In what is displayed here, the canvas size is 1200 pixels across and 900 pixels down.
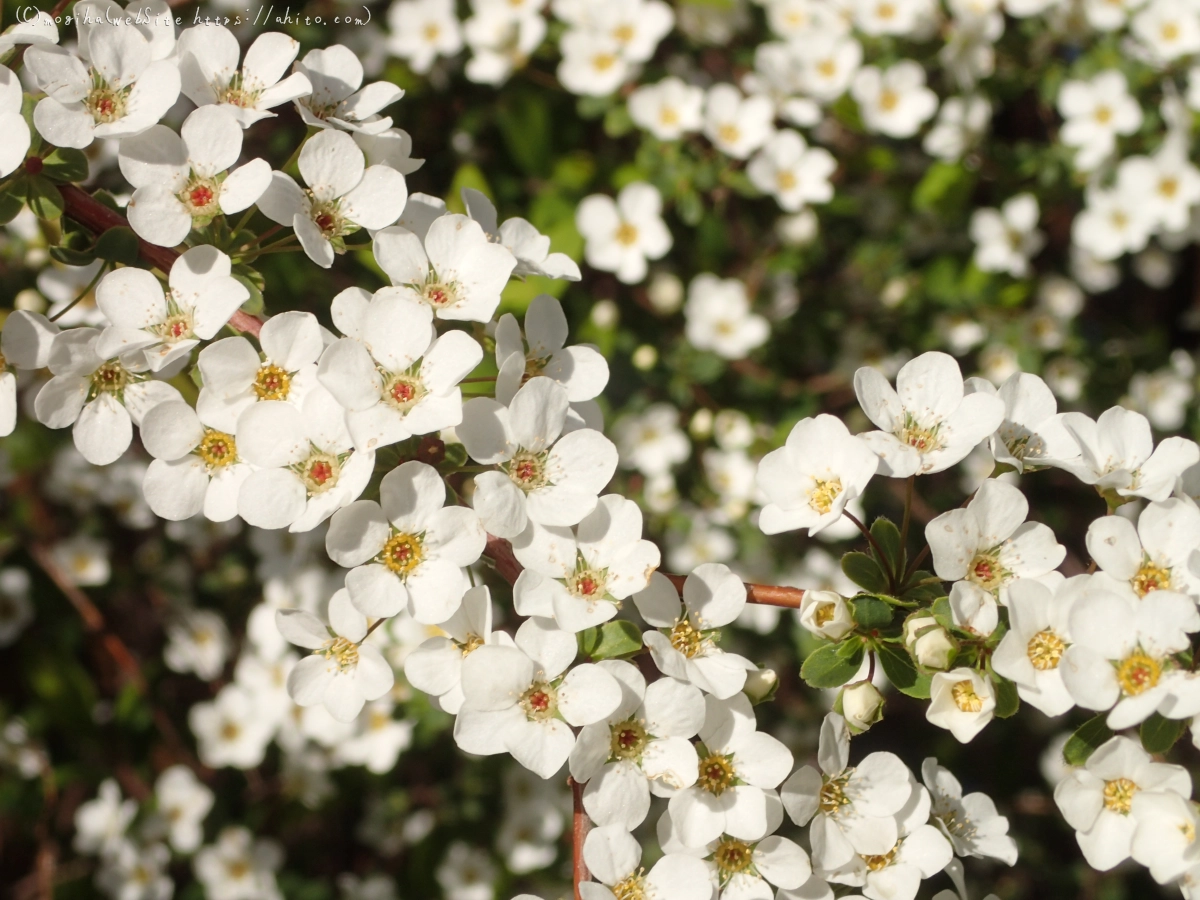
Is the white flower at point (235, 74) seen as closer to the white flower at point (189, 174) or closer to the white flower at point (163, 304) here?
the white flower at point (189, 174)

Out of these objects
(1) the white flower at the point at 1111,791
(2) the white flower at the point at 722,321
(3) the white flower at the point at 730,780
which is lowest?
(2) the white flower at the point at 722,321

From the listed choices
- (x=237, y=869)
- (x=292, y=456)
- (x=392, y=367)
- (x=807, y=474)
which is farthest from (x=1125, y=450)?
(x=237, y=869)

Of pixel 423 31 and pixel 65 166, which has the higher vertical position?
pixel 65 166

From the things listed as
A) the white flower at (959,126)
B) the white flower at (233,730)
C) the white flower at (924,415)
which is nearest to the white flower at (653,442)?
the white flower at (959,126)

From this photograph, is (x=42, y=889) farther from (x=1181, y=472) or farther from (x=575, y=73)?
(x=1181, y=472)

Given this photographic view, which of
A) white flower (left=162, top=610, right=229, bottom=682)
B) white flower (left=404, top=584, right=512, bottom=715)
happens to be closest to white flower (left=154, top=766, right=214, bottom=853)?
white flower (left=162, top=610, right=229, bottom=682)

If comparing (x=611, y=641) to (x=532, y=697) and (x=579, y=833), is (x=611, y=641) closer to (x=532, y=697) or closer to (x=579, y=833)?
(x=532, y=697)
